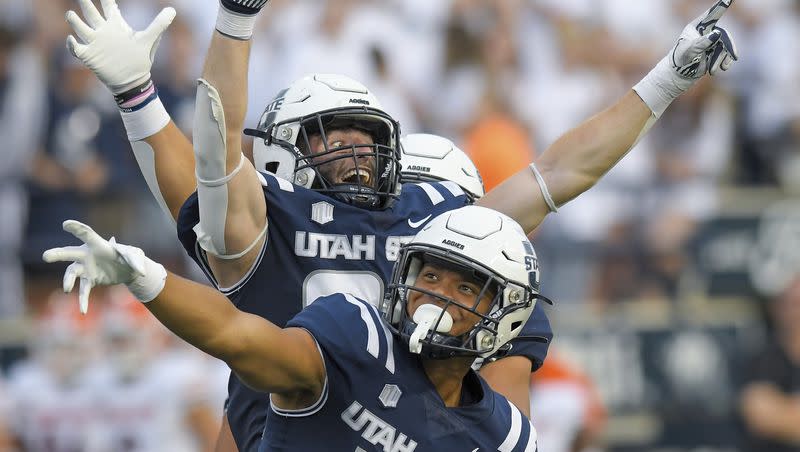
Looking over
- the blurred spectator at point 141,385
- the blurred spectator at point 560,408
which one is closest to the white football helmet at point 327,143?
the blurred spectator at point 560,408

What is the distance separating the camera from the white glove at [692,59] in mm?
4789

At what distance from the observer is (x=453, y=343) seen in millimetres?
3969

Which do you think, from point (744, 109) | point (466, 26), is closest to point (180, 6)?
point (466, 26)

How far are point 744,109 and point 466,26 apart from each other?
260 centimetres

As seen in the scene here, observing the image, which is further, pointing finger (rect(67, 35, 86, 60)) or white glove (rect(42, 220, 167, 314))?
pointing finger (rect(67, 35, 86, 60))

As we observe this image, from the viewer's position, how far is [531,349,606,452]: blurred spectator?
8047 mm

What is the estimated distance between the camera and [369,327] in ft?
12.9

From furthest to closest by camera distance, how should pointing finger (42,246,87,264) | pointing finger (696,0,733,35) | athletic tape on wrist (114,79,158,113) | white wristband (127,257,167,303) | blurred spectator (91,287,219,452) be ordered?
blurred spectator (91,287,219,452), pointing finger (696,0,733,35), athletic tape on wrist (114,79,158,113), white wristband (127,257,167,303), pointing finger (42,246,87,264)

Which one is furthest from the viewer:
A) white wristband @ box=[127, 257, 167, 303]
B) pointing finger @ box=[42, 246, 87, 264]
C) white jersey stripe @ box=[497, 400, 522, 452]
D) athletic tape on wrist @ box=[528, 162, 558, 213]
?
athletic tape on wrist @ box=[528, 162, 558, 213]

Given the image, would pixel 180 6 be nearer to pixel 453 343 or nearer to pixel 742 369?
pixel 742 369

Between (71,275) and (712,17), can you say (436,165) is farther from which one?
(71,275)

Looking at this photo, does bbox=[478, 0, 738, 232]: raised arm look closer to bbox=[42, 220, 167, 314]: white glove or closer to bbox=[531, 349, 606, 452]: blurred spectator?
bbox=[42, 220, 167, 314]: white glove

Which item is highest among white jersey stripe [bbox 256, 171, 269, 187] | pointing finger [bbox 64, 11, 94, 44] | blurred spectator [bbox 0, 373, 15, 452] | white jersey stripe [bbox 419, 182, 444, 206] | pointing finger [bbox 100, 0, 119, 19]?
white jersey stripe [bbox 419, 182, 444, 206]

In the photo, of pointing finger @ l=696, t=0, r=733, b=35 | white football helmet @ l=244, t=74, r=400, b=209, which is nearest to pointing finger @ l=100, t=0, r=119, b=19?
white football helmet @ l=244, t=74, r=400, b=209
